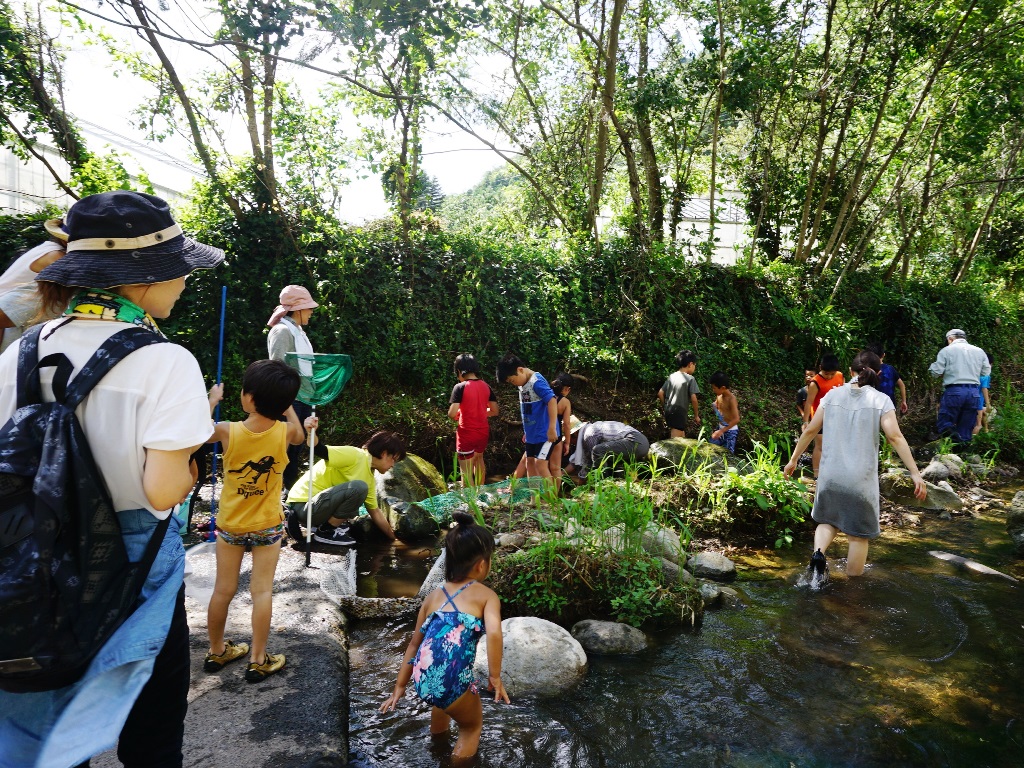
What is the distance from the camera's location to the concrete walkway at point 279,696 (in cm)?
285

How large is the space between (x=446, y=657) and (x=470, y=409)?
4.54 meters

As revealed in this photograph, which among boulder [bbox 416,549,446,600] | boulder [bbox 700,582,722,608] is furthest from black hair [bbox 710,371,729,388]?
boulder [bbox 416,549,446,600]

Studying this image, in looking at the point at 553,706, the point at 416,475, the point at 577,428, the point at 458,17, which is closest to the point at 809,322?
the point at 577,428

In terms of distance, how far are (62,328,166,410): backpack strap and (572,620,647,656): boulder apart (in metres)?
3.75

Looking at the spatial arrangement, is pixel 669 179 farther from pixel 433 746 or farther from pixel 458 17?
pixel 433 746

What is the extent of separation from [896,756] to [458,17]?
5.58m

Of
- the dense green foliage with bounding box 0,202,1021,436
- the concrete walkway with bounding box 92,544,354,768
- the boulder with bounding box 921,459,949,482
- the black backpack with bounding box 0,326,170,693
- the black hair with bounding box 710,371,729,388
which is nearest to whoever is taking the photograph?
the black backpack with bounding box 0,326,170,693

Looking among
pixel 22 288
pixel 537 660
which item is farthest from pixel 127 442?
pixel 537 660

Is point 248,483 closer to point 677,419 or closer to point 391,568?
point 391,568

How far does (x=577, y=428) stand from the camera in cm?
948

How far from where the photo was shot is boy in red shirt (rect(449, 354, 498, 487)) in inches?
293

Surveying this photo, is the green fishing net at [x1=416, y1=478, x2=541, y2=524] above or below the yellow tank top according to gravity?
below

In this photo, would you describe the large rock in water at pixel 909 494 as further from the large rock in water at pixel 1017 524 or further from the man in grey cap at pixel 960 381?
the man in grey cap at pixel 960 381

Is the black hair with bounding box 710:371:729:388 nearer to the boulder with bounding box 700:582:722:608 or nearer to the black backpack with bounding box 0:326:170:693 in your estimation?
the boulder with bounding box 700:582:722:608
